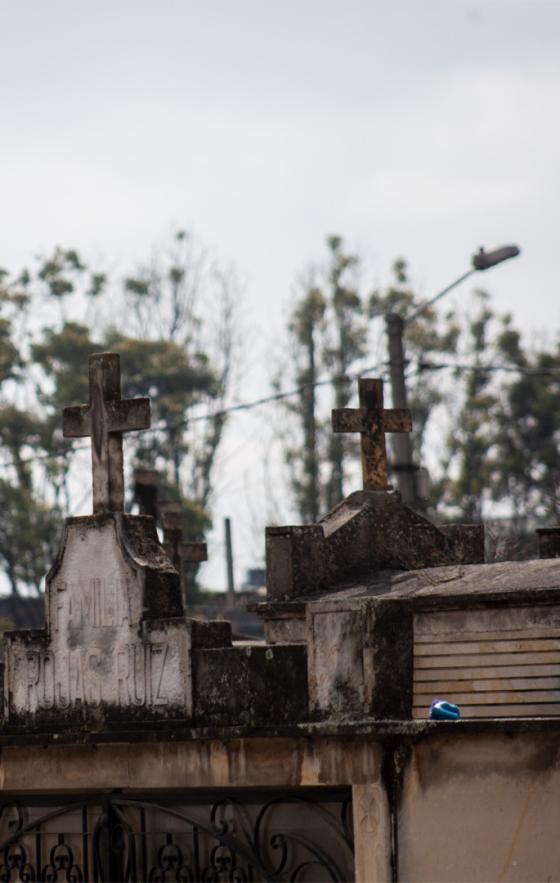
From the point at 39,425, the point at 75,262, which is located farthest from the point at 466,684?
the point at 75,262

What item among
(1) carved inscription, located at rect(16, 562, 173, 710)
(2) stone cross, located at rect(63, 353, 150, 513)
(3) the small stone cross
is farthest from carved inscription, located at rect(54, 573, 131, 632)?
(3) the small stone cross

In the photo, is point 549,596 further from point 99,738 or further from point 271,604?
point 99,738

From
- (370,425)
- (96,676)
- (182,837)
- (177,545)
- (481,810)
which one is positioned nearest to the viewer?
(481,810)

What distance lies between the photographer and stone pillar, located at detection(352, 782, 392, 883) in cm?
925

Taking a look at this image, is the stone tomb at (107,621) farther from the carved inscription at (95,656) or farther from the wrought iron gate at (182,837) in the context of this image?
the wrought iron gate at (182,837)

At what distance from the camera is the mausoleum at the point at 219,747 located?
30.1ft

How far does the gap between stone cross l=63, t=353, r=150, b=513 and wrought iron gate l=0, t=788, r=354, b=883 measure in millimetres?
1677

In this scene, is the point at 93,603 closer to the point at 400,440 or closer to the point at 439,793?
the point at 439,793

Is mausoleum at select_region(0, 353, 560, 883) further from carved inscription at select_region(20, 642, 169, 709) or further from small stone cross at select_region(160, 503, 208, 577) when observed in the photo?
small stone cross at select_region(160, 503, 208, 577)

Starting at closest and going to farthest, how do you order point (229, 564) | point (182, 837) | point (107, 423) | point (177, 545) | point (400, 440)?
point (182, 837) → point (107, 423) → point (177, 545) → point (400, 440) → point (229, 564)

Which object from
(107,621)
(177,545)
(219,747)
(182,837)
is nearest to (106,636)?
(107,621)

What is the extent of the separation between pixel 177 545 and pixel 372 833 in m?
10.5

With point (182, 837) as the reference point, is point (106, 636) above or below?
above

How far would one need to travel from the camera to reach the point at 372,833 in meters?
9.31
